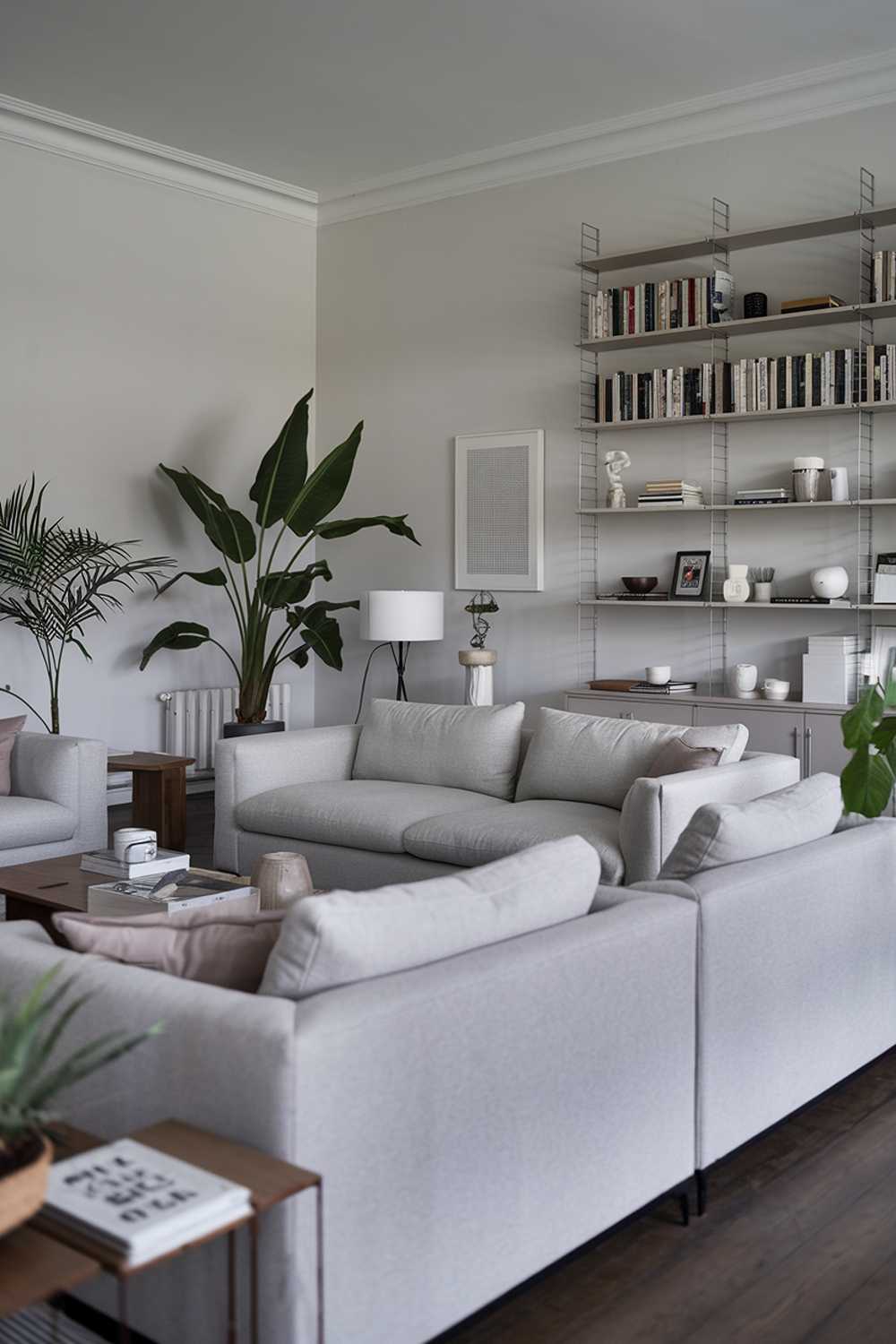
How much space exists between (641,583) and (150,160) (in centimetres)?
356

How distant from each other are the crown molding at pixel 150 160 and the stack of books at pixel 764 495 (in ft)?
11.5

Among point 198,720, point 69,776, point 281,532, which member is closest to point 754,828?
point 69,776

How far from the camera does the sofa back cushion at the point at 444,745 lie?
5051 millimetres

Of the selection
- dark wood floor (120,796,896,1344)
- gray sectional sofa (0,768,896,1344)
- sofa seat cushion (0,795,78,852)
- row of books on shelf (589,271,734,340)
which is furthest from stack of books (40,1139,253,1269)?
row of books on shelf (589,271,734,340)

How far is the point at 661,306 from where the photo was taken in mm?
6328

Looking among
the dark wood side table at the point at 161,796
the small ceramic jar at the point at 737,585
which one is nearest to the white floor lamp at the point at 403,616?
the dark wood side table at the point at 161,796

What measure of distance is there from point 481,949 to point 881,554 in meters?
4.27

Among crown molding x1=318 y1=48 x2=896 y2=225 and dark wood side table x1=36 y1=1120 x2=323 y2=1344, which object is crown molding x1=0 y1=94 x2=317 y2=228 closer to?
crown molding x1=318 y1=48 x2=896 y2=225

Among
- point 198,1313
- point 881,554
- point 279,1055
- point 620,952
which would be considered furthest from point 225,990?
point 881,554

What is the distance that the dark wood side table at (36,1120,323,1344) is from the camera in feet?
4.97

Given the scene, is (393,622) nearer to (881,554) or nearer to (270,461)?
(270,461)

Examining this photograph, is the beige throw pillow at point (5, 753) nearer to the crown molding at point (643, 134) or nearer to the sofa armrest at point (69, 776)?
the sofa armrest at point (69, 776)

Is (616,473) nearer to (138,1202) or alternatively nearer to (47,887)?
(47,887)

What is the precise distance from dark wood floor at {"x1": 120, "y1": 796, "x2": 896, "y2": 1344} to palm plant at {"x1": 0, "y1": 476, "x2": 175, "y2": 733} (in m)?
4.37
